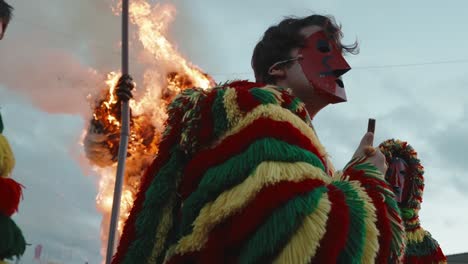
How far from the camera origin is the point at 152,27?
35.0 feet

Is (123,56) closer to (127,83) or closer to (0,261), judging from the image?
(127,83)

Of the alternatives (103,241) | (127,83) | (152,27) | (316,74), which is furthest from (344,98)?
(152,27)

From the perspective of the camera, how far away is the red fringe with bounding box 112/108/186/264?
2.05 metres

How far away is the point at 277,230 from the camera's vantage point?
1.65 metres

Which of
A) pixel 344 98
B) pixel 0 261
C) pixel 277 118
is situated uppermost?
pixel 344 98

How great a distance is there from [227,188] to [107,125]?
7.84 metres

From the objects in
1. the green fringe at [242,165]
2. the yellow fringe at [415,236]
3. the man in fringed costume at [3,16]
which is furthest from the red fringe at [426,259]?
the man in fringed costume at [3,16]

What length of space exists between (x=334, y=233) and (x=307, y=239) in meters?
0.10

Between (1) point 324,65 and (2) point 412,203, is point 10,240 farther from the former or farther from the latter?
(2) point 412,203

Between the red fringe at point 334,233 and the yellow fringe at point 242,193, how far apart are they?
4.3 inches

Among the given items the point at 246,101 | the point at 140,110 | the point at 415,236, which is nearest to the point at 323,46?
the point at 246,101

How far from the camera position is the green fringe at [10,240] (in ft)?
6.93

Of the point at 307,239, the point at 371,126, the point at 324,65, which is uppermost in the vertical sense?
the point at 324,65

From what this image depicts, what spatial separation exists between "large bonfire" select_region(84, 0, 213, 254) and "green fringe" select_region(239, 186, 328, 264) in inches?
267
